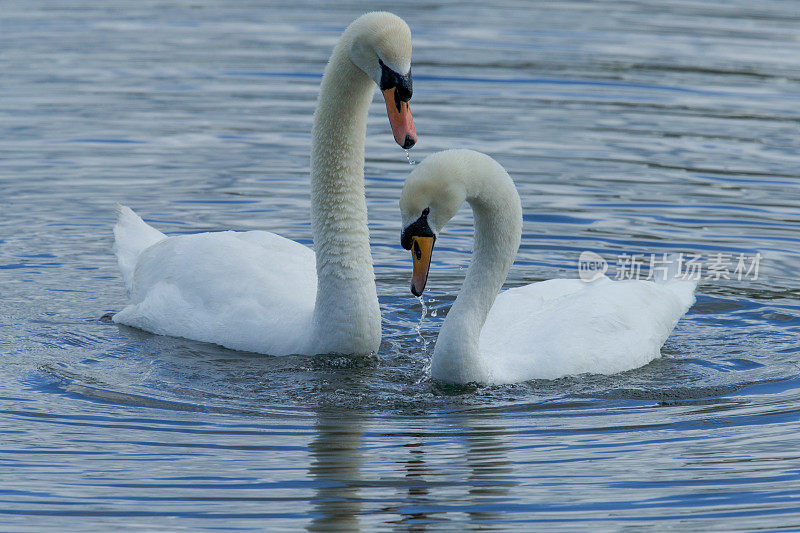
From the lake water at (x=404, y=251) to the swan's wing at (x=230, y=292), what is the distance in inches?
7.0

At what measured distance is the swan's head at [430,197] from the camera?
27.3 ft

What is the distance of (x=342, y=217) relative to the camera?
386 inches

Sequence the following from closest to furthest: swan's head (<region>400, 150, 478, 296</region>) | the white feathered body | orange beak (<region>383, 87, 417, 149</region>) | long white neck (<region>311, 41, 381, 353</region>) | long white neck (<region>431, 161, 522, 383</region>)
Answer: swan's head (<region>400, 150, 478, 296</region>) → long white neck (<region>431, 161, 522, 383</region>) → orange beak (<region>383, 87, 417, 149</region>) → long white neck (<region>311, 41, 381, 353</region>) → the white feathered body

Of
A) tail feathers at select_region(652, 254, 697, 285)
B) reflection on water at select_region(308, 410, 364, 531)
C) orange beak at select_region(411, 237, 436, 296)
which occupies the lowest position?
reflection on water at select_region(308, 410, 364, 531)

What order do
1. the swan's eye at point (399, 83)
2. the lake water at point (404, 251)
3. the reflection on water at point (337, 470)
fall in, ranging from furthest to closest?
the swan's eye at point (399, 83)
the lake water at point (404, 251)
the reflection on water at point (337, 470)

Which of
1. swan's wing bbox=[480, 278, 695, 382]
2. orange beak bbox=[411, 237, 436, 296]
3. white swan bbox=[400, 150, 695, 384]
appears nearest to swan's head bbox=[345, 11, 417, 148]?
white swan bbox=[400, 150, 695, 384]

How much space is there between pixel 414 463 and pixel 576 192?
6960 millimetres

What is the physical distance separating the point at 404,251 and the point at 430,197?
4.14 meters

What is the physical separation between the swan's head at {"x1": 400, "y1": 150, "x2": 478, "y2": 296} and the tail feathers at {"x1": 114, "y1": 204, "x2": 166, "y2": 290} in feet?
11.8

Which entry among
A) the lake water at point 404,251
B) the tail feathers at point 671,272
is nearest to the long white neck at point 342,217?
the lake water at point 404,251

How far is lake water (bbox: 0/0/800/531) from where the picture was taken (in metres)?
7.22

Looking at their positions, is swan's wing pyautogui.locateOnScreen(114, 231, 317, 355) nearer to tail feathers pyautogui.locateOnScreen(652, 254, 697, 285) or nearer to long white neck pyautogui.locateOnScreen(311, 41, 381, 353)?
long white neck pyautogui.locateOnScreen(311, 41, 381, 353)

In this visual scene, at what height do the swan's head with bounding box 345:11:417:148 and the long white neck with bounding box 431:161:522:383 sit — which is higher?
the swan's head with bounding box 345:11:417:148

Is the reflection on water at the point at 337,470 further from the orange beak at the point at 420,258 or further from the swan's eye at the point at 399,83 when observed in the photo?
the swan's eye at the point at 399,83
